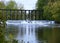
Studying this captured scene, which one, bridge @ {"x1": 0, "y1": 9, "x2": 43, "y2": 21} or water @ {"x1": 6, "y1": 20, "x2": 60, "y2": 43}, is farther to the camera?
bridge @ {"x1": 0, "y1": 9, "x2": 43, "y2": 21}

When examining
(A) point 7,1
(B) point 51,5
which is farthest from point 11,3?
(B) point 51,5

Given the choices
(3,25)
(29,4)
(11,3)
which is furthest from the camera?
(29,4)

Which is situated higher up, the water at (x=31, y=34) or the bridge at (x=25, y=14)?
the water at (x=31, y=34)

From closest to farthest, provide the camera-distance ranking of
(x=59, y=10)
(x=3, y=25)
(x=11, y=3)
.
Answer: (x=3, y=25) < (x=59, y=10) < (x=11, y=3)

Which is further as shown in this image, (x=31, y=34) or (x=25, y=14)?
(x=25, y=14)

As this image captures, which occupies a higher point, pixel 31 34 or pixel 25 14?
pixel 31 34

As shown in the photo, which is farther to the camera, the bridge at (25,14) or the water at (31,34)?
the bridge at (25,14)

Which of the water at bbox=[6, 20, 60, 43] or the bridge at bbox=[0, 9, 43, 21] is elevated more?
the water at bbox=[6, 20, 60, 43]

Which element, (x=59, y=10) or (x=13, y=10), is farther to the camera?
(x=13, y=10)

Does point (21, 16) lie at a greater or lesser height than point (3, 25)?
lesser

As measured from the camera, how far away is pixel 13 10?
1732 inches

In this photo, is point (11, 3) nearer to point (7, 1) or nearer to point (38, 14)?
point (7, 1)

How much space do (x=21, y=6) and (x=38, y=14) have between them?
23.6 feet

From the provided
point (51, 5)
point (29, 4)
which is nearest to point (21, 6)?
point (29, 4)
